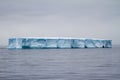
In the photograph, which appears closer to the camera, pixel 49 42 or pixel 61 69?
pixel 61 69

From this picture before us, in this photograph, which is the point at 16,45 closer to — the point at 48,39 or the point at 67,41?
the point at 48,39

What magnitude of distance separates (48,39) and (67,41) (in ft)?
10.3

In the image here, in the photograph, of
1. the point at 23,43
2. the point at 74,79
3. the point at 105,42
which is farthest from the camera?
the point at 105,42

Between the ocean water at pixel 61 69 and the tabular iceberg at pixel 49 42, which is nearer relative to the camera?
the ocean water at pixel 61 69

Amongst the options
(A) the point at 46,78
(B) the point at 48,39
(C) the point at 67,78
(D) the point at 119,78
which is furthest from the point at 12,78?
(B) the point at 48,39

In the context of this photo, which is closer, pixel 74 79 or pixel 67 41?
pixel 74 79

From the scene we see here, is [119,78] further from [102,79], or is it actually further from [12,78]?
[12,78]

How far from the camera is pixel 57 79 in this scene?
1160 cm

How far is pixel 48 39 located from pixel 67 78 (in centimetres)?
2964

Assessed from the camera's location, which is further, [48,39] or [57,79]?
[48,39]

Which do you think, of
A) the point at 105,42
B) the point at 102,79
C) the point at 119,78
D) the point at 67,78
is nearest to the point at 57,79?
the point at 67,78

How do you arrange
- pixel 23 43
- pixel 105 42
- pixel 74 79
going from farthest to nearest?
pixel 105 42 < pixel 23 43 < pixel 74 79

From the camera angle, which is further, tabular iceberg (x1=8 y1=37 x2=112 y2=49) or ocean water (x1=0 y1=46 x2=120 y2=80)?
tabular iceberg (x1=8 y1=37 x2=112 y2=49)

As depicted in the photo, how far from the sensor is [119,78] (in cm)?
1193
